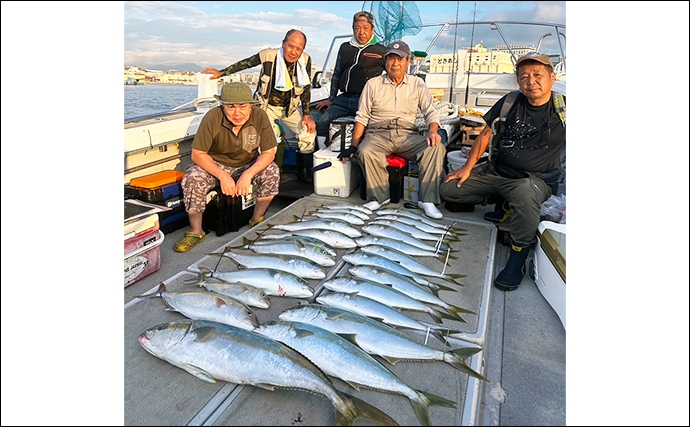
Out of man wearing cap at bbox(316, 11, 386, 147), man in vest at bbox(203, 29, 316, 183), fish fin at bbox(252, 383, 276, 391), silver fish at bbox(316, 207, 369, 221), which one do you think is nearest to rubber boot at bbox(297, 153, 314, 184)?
man in vest at bbox(203, 29, 316, 183)

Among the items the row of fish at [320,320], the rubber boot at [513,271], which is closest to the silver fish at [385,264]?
the row of fish at [320,320]

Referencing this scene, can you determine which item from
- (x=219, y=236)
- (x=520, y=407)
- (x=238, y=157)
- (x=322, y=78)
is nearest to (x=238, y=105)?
(x=238, y=157)

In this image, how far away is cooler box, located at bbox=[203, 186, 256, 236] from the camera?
3881 mm

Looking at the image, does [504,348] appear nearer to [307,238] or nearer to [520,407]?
[520,407]

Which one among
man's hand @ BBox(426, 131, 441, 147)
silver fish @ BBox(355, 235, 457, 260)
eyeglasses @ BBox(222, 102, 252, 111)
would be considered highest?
eyeglasses @ BBox(222, 102, 252, 111)

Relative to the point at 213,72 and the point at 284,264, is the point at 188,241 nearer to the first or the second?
the point at 284,264

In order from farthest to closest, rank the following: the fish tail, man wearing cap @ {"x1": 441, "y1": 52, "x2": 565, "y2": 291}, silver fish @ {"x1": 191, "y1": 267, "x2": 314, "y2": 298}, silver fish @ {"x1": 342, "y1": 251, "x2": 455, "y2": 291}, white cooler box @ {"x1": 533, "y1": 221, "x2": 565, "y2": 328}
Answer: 1. man wearing cap @ {"x1": 441, "y1": 52, "x2": 565, "y2": 291}
2. silver fish @ {"x1": 342, "y1": 251, "x2": 455, "y2": 291}
3. silver fish @ {"x1": 191, "y1": 267, "x2": 314, "y2": 298}
4. white cooler box @ {"x1": 533, "y1": 221, "x2": 565, "y2": 328}
5. the fish tail

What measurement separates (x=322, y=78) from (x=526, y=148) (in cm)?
585

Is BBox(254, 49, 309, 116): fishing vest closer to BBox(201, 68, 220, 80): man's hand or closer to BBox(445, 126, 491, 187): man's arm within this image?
BBox(201, 68, 220, 80): man's hand

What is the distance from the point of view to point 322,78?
8.77 metres

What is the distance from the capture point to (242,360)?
190cm

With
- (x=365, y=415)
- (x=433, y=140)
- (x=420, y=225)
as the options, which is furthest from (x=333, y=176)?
(x=365, y=415)

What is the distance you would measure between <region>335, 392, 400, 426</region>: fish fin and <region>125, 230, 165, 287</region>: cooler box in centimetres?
186
